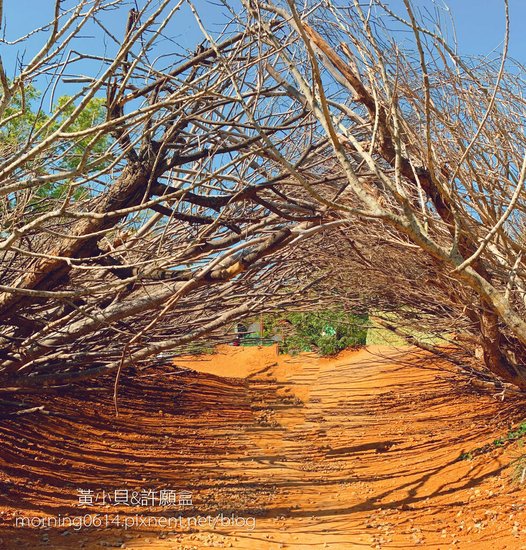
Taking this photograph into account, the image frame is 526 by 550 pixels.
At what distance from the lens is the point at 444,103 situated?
177 inches

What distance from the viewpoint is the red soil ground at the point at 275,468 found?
5074mm

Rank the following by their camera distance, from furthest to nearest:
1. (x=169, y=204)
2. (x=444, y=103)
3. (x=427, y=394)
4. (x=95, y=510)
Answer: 1. (x=427, y=394)
2. (x=169, y=204)
3. (x=95, y=510)
4. (x=444, y=103)

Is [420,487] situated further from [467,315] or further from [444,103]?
[444,103]

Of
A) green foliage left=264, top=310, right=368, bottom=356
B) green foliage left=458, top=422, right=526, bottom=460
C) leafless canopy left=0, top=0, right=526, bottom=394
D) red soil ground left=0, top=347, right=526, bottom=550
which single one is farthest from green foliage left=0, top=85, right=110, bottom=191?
green foliage left=264, top=310, right=368, bottom=356

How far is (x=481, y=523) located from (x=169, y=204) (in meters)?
4.04

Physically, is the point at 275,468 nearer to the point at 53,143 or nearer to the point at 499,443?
the point at 499,443

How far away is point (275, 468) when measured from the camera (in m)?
7.53

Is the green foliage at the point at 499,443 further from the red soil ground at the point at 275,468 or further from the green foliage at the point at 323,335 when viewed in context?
A: the green foliage at the point at 323,335

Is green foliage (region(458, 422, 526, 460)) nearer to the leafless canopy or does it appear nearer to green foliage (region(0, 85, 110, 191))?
the leafless canopy

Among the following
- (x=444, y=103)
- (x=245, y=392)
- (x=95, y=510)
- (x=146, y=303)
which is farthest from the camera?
(x=245, y=392)

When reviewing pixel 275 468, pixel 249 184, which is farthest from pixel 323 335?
pixel 249 184

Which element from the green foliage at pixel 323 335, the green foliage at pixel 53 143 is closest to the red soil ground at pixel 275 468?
the green foliage at pixel 53 143

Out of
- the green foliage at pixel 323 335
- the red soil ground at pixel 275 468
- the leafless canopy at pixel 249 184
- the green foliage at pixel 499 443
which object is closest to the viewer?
the leafless canopy at pixel 249 184

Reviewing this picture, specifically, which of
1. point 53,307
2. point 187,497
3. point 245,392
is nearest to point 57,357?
point 53,307
